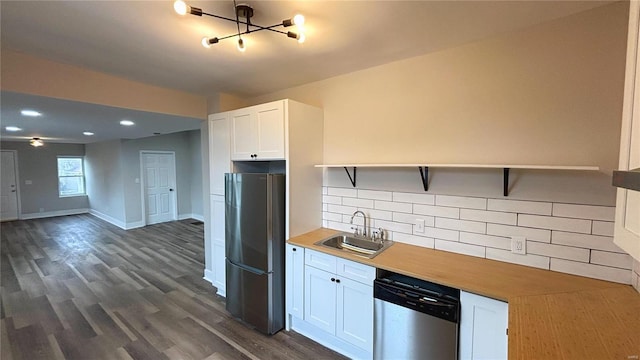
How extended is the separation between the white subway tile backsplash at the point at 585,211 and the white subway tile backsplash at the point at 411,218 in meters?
0.80

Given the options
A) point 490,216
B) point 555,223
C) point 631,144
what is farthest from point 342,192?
point 631,144

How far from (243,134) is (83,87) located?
155 cm

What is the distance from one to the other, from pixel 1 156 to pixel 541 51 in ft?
36.8

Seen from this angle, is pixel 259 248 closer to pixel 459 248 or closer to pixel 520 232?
pixel 459 248

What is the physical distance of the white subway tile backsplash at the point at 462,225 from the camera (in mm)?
2033

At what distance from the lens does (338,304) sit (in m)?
2.24

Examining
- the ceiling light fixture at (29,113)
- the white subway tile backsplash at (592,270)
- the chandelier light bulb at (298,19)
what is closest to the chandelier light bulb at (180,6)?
the chandelier light bulb at (298,19)

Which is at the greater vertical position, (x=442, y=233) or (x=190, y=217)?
(x=442, y=233)

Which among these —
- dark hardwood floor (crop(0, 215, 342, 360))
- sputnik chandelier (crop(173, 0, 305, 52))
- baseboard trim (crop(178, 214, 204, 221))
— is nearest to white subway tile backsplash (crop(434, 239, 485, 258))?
dark hardwood floor (crop(0, 215, 342, 360))

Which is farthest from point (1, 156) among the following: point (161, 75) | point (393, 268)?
point (393, 268)

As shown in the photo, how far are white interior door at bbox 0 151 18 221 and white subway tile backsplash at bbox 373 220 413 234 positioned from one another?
1001 centimetres

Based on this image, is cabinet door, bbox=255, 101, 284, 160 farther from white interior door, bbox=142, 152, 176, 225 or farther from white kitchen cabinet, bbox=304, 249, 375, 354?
white interior door, bbox=142, 152, 176, 225

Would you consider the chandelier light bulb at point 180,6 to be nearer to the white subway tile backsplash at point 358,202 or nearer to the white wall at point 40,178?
the white subway tile backsplash at point 358,202

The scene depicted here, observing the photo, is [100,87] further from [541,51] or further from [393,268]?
[541,51]
